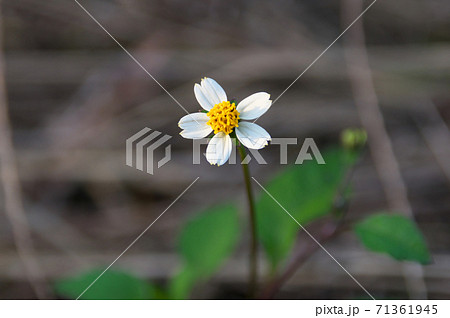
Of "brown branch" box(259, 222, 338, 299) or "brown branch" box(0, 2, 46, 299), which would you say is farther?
"brown branch" box(0, 2, 46, 299)

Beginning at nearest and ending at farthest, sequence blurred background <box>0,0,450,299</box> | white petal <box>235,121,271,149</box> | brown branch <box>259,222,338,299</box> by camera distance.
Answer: white petal <box>235,121,271,149</box> < brown branch <box>259,222,338,299</box> < blurred background <box>0,0,450,299</box>

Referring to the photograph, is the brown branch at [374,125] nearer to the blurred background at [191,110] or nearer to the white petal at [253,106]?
the blurred background at [191,110]

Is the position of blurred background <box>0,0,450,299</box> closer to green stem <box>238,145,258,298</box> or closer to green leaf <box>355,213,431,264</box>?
green stem <box>238,145,258,298</box>

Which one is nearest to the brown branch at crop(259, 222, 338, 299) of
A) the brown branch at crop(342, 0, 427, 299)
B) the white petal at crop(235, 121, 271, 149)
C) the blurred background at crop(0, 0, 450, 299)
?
the blurred background at crop(0, 0, 450, 299)

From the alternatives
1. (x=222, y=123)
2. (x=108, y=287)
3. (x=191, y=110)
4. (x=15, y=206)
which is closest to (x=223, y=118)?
(x=222, y=123)

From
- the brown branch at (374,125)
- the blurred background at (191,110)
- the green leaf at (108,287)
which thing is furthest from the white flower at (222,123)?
the brown branch at (374,125)

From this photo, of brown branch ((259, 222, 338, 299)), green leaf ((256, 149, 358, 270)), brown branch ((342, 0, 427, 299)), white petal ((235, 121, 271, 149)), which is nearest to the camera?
white petal ((235, 121, 271, 149))
